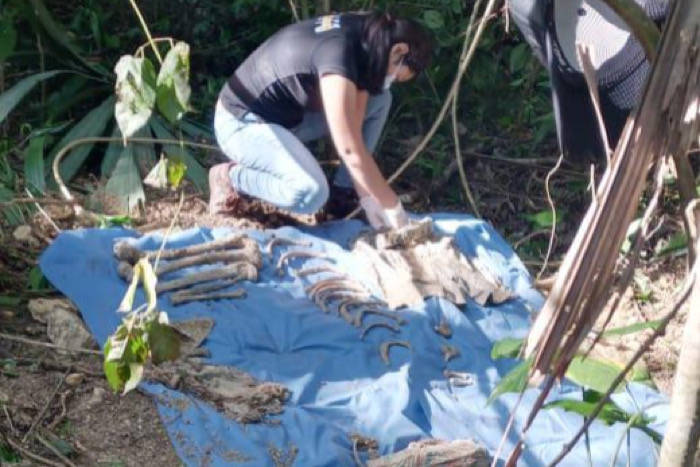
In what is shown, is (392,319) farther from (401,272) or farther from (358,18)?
(358,18)

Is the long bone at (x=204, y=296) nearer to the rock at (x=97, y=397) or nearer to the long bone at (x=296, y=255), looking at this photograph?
the long bone at (x=296, y=255)

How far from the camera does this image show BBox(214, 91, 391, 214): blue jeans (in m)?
4.64

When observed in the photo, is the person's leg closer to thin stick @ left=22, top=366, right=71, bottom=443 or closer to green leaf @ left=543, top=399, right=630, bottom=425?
thin stick @ left=22, top=366, right=71, bottom=443

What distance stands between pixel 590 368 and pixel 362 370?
1755 mm

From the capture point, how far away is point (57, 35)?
17.2 feet

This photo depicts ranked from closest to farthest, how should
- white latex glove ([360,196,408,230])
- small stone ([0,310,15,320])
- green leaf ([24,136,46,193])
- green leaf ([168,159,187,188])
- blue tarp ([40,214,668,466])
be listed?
1. green leaf ([168,159,187,188])
2. blue tarp ([40,214,668,466])
3. small stone ([0,310,15,320])
4. white latex glove ([360,196,408,230])
5. green leaf ([24,136,46,193])

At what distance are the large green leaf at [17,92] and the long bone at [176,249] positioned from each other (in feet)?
3.34

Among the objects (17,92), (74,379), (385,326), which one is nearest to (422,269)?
(385,326)

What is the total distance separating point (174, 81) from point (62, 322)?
5.57 feet

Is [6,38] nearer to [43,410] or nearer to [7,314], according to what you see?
[7,314]

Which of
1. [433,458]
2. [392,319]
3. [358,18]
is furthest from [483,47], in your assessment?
[433,458]

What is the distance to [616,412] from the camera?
7.12 feet

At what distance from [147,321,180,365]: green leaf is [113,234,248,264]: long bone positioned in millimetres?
1569

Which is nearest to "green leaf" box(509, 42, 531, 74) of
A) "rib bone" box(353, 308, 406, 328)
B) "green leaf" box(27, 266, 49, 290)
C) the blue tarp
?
the blue tarp
